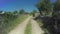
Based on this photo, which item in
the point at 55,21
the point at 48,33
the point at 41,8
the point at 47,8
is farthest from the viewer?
the point at 41,8

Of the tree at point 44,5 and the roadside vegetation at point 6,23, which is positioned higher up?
the roadside vegetation at point 6,23

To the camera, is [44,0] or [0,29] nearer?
[0,29]

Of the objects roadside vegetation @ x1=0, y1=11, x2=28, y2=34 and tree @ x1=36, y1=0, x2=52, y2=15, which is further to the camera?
tree @ x1=36, y1=0, x2=52, y2=15

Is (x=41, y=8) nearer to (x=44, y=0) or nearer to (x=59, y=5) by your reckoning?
(x=44, y=0)

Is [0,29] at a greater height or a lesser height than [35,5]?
greater

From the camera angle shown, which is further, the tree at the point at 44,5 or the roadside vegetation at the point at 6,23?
the tree at the point at 44,5

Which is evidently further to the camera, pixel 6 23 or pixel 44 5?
pixel 44 5

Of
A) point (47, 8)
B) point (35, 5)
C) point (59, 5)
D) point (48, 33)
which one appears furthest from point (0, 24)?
point (35, 5)

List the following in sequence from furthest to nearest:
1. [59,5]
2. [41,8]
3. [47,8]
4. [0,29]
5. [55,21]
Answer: [41,8]
[47,8]
[59,5]
[55,21]
[0,29]

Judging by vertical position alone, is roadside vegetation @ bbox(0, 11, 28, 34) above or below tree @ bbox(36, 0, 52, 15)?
above

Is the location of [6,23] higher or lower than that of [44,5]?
higher

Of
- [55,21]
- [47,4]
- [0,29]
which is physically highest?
[0,29]

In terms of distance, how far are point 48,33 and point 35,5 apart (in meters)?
27.8

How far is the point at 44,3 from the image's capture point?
37.6 meters
